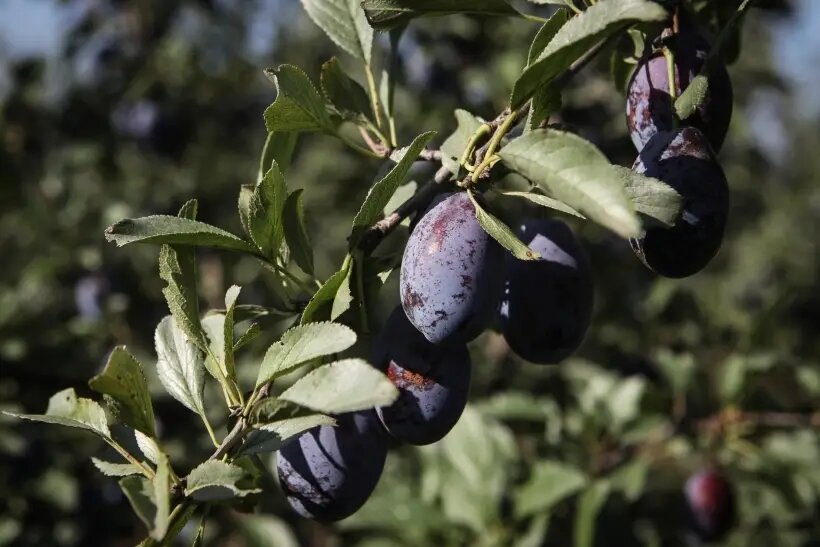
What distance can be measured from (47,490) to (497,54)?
170 centimetres

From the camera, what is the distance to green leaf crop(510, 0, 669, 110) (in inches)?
22.1

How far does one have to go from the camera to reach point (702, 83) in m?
0.73

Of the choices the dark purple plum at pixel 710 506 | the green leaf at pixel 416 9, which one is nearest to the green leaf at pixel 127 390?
the green leaf at pixel 416 9

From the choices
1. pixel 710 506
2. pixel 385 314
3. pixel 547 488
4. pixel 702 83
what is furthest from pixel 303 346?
pixel 385 314

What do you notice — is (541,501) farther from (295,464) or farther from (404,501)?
(295,464)

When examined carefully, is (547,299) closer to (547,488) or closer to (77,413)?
(77,413)

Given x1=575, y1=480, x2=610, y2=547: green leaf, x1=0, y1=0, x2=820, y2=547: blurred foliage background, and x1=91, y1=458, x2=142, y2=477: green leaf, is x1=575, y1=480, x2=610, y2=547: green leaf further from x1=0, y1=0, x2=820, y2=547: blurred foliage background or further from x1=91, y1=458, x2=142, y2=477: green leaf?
x1=91, y1=458, x2=142, y2=477: green leaf

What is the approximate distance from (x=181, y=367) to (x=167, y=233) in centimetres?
15

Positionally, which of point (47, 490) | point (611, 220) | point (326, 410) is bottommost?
point (47, 490)

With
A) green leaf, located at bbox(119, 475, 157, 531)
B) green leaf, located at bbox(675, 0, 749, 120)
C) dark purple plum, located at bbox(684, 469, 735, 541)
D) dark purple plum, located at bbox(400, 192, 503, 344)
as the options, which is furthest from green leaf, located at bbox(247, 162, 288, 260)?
dark purple plum, located at bbox(684, 469, 735, 541)

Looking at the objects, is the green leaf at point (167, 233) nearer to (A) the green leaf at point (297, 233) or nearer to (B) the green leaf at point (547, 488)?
(A) the green leaf at point (297, 233)

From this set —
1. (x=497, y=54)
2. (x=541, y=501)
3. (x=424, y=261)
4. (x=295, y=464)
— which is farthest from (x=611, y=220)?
(x=497, y=54)

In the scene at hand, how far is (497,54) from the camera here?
2.61m

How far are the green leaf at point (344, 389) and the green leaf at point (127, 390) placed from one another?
0.13m
